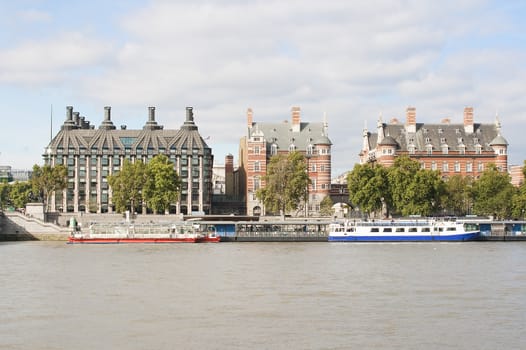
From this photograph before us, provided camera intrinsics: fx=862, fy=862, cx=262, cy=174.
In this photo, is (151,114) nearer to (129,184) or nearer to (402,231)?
(129,184)

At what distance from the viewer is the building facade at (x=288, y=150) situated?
121250 mm

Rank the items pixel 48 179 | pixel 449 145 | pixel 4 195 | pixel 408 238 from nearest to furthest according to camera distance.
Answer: pixel 408 238 → pixel 48 179 → pixel 449 145 → pixel 4 195

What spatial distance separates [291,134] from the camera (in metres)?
126

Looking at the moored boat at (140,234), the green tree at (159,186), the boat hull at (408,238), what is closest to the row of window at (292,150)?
the green tree at (159,186)

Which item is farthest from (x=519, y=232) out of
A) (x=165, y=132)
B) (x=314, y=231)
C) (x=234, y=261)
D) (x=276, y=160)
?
(x=165, y=132)

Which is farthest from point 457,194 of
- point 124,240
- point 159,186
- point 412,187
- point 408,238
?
point 124,240

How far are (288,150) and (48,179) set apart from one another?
1337 inches

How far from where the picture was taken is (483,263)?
60375 mm

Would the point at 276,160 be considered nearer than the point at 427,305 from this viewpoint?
No

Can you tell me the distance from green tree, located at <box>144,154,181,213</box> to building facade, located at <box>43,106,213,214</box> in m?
12.0

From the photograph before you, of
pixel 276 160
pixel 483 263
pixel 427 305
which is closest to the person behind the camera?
pixel 427 305

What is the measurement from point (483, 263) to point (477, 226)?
113 ft

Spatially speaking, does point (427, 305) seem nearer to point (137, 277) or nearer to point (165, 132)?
point (137, 277)

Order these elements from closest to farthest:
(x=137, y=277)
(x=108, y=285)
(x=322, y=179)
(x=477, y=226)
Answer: (x=108, y=285)
(x=137, y=277)
(x=477, y=226)
(x=322, y=179)
